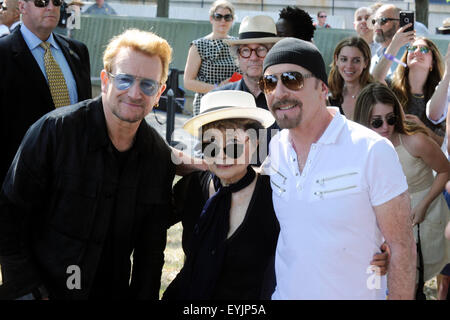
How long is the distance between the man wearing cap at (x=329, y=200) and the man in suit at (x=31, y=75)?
82.5 inches

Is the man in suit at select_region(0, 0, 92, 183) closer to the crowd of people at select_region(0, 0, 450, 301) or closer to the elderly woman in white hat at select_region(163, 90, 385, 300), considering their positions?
the crowd of people at select_region(0, 0, 450, 301)

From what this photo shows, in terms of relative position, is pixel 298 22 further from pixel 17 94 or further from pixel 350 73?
pixel 17 94

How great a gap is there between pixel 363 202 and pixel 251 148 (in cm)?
76

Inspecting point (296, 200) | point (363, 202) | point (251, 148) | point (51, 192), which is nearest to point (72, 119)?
point (51, 192)

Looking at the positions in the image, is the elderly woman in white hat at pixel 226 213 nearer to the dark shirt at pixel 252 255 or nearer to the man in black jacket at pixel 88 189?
the dark shirt at pixel 252 255

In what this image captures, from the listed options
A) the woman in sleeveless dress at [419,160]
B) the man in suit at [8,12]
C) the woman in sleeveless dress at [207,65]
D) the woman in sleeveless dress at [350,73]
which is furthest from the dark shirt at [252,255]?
the man in suit at [8,12]

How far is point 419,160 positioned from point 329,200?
6.05 ft

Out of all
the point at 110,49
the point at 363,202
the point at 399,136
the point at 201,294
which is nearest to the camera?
the point at 363,202

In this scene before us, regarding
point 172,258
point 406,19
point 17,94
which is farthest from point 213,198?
point 406,19

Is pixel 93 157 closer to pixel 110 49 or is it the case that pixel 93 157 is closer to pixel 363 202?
pixel 110 49

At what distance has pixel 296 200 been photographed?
2.66m

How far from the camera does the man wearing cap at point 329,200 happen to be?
254cm

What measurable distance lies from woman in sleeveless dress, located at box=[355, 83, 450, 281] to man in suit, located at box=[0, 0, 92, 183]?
226 cm

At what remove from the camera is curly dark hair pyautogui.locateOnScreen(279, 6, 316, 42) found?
16.8 feet
